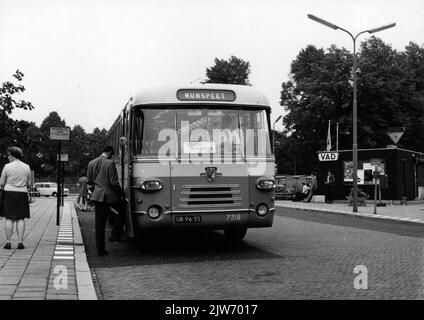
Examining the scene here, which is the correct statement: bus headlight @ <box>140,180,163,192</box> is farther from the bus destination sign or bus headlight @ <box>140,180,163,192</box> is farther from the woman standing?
the woman standing

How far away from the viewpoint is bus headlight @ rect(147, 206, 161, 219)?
391 inches

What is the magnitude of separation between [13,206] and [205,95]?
389 centimetres

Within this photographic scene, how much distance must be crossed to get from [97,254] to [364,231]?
24.2ft

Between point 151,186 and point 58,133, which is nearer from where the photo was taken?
point 151,186

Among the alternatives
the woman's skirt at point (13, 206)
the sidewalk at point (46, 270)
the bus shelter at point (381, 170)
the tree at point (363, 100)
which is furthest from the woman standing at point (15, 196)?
the tree at point (363, 100)

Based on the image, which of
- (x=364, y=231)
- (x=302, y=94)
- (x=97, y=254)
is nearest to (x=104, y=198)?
(x=97, y=254)

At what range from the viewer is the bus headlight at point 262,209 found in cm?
1041

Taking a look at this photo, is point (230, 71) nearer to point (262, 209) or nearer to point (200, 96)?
point (200, 96)

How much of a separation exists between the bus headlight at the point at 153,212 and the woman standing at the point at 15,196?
245 cm

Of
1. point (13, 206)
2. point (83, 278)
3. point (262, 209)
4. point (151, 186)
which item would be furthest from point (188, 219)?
point (13, 206)

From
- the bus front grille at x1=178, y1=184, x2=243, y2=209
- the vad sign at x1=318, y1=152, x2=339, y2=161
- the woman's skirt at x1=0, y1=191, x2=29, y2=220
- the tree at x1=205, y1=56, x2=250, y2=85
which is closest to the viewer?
the bus front grille at x1=178, y1=184, x2=243, y2=209

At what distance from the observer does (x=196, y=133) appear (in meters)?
10.3

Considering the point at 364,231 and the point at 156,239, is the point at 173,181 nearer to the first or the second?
the point at 156,239

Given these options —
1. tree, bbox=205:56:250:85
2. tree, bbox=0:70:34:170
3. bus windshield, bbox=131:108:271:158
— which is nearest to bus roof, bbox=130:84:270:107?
bus windshield, bbox=131:108:271:158
